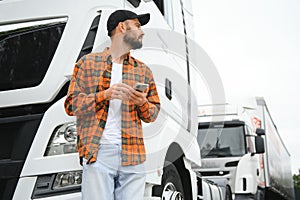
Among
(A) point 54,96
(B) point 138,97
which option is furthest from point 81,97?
(A) point 54,96

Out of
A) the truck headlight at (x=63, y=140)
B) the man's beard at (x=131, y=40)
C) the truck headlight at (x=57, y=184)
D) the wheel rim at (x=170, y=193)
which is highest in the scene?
the man's beard at (x=131, y=40)

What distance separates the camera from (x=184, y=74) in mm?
4734

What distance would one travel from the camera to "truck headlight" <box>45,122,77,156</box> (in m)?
3.05

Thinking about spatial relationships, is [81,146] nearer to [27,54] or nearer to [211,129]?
[27,54]

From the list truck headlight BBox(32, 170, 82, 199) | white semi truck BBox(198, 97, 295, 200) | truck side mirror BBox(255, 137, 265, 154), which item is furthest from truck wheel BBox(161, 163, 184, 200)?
truck side mirror BBox(255, 137, 265, 154)

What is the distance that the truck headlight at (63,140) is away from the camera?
10.0 feet

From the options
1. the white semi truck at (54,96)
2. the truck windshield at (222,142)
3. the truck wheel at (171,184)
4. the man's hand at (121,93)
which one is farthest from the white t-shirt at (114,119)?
the truck windshield at (222,142)

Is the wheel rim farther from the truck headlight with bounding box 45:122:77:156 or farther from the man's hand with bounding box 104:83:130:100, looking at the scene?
the man's hand with bounding box 104:83:130:100

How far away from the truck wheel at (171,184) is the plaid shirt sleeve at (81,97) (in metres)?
1.24

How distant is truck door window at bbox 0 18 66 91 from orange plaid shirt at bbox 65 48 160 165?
506 millimetres

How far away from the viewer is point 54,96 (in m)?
3.18

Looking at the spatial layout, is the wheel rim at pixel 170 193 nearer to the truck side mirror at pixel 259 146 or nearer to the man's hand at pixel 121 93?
the man's hand at pixel 121 93

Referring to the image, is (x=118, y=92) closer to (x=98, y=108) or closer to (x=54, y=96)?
(x=98, y=108)

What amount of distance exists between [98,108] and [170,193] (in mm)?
1390
